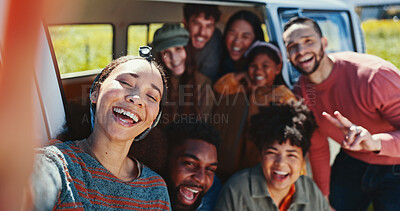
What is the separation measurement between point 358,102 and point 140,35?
1414 mm

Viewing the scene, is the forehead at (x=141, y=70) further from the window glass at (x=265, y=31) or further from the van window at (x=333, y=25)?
the van window at (x=333, y=25)

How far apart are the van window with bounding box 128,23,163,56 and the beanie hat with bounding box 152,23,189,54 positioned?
0.11 ft

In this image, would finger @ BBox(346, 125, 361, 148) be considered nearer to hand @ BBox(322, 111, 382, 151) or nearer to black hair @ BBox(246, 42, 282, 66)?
hand @ BBox(322, 111, 382, 151)

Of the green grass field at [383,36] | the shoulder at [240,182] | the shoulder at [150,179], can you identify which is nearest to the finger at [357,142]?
the shoulder at [240,182]

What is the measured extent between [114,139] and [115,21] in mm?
958

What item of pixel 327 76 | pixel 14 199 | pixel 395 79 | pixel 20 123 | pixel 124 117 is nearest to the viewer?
pixel 20 123

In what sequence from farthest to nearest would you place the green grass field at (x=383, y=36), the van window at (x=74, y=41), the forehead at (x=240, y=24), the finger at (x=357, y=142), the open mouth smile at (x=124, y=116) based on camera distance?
the green grass field at (x=383, y=36)
the forehead at (x=240, y=24)
the finger at (x=357, y=142)
the van window at (x=74, y=41)
the open mouth smile at (x=124, y=116)

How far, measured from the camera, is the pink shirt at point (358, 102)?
8.55 feet

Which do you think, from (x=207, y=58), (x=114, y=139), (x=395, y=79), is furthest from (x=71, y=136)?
(x=395, y=79)

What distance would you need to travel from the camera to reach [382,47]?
41.1 ft

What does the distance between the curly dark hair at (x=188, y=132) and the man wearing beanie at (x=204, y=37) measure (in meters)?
0.42

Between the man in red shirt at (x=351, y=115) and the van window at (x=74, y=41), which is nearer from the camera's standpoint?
the van window at (x=74, y=41)

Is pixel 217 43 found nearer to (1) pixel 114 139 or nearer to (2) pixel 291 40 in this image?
(2) pixel 291 40

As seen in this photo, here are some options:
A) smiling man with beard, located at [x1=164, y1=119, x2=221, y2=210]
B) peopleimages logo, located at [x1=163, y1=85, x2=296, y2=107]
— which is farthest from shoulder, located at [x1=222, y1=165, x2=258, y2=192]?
peopleimages logo, located at [x1=163, y1=85, x2=296, y2=107]
